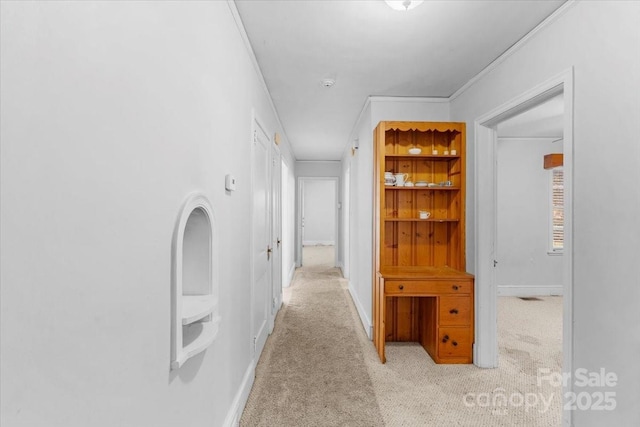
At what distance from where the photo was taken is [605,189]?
1.54 m

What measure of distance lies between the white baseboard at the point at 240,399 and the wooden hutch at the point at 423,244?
1.15 metres

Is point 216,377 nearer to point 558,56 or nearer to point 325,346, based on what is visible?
point 325,346

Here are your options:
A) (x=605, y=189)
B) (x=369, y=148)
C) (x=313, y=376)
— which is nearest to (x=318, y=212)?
(x=369, y=148)

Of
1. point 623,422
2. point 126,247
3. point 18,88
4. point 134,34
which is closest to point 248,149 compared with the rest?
point 134,34

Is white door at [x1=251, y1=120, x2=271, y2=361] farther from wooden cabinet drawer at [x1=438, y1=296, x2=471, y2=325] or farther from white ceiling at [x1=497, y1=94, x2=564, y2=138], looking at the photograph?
white ceiling at [x1=497, y1=94, x2=564, y2=138]

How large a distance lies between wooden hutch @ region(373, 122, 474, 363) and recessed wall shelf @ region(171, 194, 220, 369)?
1.70m

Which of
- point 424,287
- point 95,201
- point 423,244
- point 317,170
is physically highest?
point 317,170

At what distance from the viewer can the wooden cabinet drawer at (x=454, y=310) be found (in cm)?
272

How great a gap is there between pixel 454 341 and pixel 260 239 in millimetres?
1944

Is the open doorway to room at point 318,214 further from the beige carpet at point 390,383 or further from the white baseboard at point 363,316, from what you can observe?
the beige carpet at point 390,383

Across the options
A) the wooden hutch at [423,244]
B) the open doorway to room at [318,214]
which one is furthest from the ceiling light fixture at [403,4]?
the open doorway to room at [318,214]

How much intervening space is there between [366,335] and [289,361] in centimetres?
97

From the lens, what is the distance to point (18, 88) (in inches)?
20.3

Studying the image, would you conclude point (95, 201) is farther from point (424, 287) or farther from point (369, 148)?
point (369, 148)
